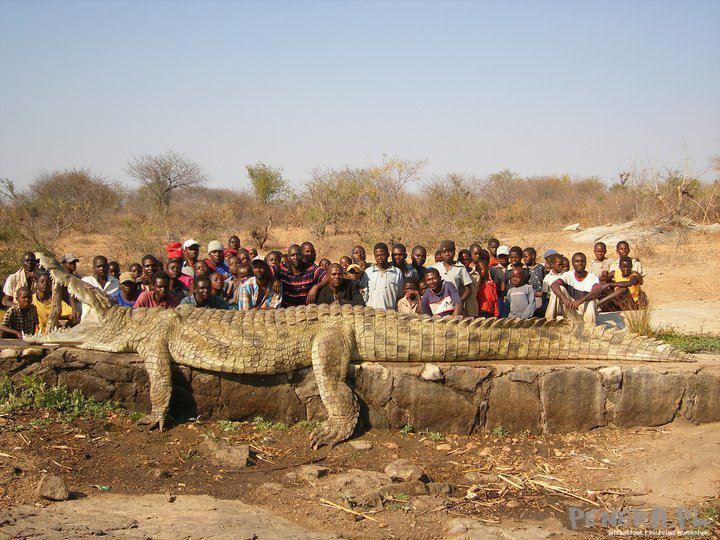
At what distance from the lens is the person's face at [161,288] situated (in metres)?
6.20

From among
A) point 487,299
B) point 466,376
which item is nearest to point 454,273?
point 487,299

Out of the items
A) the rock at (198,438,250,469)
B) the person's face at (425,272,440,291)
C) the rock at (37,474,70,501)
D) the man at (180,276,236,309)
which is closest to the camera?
the rock at (37,474,70,501)

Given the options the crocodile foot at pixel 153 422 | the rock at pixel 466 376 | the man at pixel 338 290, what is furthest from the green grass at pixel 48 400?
the rock at pixel 466 376

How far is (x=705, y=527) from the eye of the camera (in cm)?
385

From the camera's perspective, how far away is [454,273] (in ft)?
23.8

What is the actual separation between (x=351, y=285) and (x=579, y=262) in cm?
292

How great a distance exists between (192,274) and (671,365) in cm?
533

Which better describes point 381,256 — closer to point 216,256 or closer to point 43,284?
point 216,256

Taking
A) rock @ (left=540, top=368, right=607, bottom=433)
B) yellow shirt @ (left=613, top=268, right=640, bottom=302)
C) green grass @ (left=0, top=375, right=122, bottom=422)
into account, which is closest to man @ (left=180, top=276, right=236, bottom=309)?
green grass @ (left=0, top=375, right=122, bottom=422)

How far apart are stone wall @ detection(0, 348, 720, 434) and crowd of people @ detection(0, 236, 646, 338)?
0.88 m

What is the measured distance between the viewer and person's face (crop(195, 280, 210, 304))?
20.9 ft

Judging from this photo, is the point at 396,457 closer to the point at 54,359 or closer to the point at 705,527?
the point at 705,527

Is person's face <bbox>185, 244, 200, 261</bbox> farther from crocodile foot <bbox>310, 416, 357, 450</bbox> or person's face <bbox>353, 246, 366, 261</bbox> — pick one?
crocodile foot <bbox>310, 416, 357, 450</bbox>

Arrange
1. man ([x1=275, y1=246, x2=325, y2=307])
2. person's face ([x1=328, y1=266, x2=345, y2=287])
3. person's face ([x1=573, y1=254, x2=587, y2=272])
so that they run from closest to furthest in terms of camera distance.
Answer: person's face ([x1=328, y1=266, x2=345, y2=287])
man ([x1=275, y1=246, x2=325, y2=307])
person's face ([x1=573, y1=254, x2=587, y2=272])
